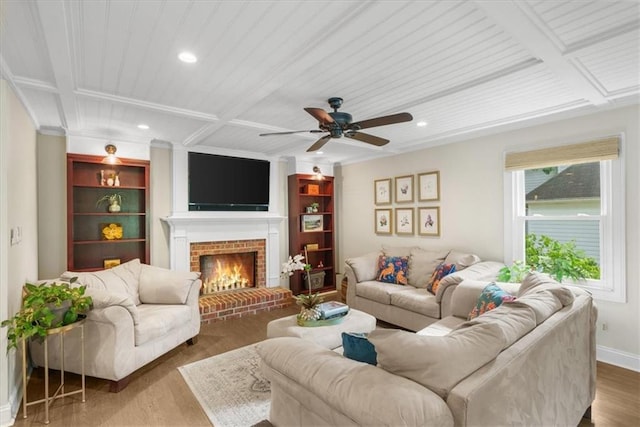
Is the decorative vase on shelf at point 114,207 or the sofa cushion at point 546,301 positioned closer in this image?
the sofa cushion at point 546,301

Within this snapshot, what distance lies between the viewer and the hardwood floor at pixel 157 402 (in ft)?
7.30

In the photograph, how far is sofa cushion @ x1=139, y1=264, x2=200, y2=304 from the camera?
3379 mm

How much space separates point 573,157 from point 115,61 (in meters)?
4.03

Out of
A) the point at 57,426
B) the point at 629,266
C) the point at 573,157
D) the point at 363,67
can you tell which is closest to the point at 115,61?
the point at 363,67

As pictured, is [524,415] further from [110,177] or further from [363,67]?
[110,177]

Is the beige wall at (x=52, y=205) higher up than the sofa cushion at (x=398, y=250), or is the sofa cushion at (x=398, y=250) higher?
the beige wall at (x=52, y=205)

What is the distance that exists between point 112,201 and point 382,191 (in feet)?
12.6

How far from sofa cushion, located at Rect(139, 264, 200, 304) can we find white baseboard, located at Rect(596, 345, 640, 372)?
4.10 meters

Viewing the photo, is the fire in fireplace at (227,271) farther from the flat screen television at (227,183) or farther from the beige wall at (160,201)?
the flat screen television at (227,183)

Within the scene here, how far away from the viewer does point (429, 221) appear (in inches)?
183

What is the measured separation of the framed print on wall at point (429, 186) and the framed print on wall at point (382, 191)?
1.82ft

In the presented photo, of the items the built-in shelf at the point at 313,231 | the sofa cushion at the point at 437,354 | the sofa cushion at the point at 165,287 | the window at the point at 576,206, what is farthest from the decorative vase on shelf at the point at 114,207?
the window at the point at 576,206

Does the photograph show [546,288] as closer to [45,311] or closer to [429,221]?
[429,221]

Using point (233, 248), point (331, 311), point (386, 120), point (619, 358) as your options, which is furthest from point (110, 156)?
point (619, 358)
